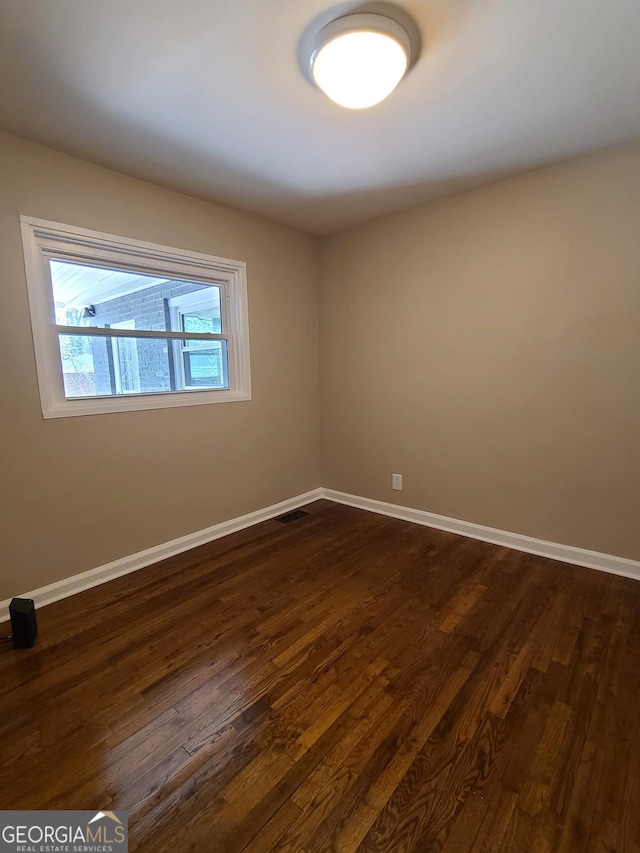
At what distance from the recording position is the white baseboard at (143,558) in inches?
85.4

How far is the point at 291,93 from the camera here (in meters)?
1.67

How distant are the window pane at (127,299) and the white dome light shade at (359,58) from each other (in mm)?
1591

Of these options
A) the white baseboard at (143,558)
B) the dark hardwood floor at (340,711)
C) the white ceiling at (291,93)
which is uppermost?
the white ceiling at (291,93)

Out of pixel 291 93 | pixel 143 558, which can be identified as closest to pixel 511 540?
pixel 143 558

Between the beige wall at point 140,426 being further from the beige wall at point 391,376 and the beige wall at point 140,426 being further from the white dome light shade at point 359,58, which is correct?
the white dome light shade at point 359,58

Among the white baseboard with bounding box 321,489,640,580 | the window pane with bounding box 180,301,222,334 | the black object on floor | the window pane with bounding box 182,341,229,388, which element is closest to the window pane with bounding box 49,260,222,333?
the window pane with bounding box 180,301,222,334

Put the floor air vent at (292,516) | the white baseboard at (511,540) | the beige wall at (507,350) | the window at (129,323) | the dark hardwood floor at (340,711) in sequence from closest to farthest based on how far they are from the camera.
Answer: the dark hardwood floor at (340,711) < the window at (129,323) < the beige wall at (507,350) < the white baseboard at (511,540) < the floor air vent at (292,516)

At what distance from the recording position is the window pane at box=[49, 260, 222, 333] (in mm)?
2195

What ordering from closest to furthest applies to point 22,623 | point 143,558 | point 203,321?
1. point 22,623
2. point 143,558
3. point 203,321

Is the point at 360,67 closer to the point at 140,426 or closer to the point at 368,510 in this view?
the point at 140,426

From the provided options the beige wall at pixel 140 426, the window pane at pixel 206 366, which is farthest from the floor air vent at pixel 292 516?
the window pane at pixel 206 366

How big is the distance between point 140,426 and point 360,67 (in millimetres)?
2173

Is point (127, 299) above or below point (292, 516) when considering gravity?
above

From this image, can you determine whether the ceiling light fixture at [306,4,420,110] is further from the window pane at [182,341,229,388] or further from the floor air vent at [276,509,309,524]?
the floor air vent at [276,509,309,524]
